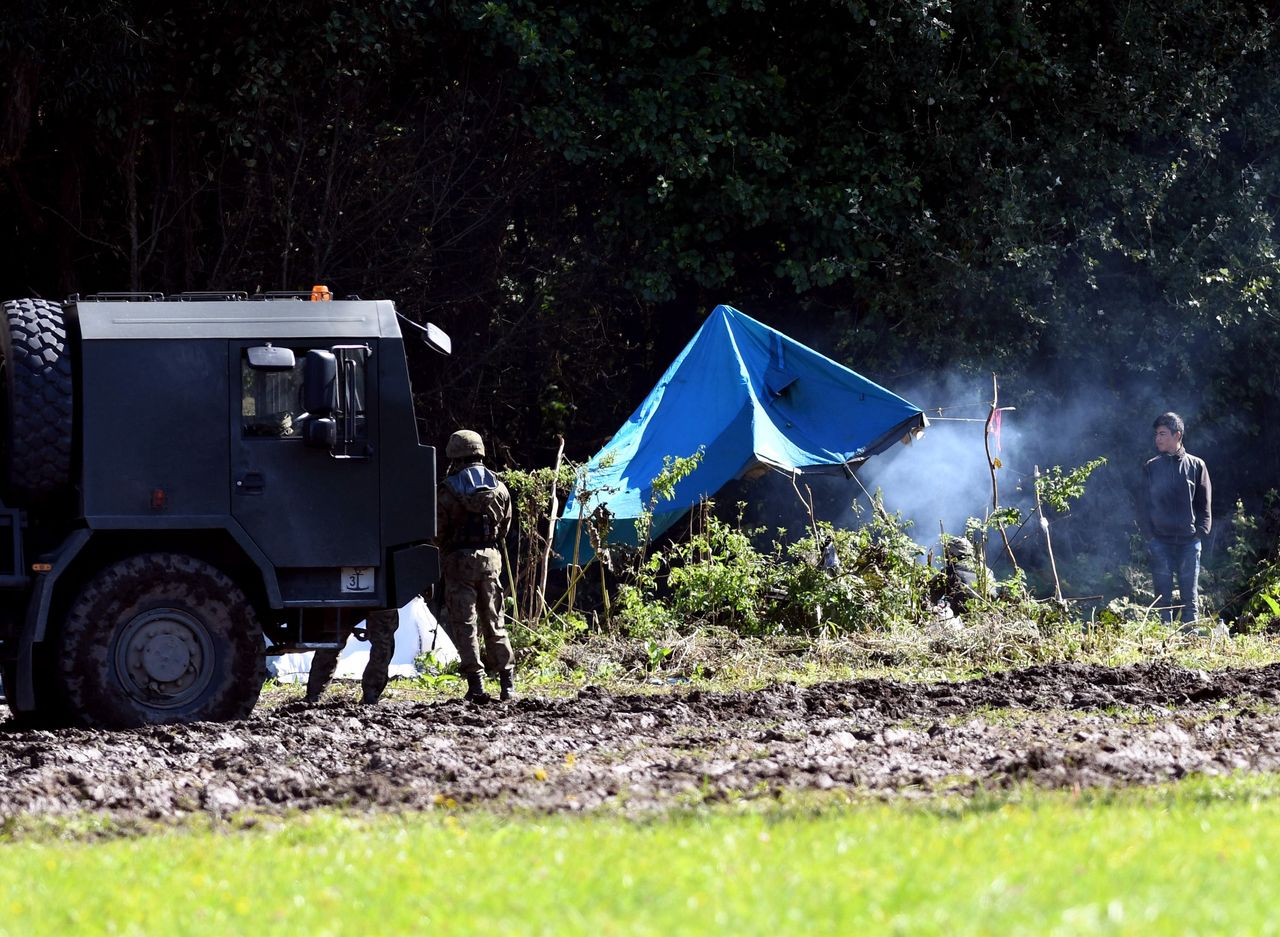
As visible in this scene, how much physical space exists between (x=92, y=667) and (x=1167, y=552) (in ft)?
33.7

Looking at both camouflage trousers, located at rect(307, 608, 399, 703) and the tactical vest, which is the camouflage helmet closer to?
the tactical vest

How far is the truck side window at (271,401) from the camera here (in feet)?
35.6

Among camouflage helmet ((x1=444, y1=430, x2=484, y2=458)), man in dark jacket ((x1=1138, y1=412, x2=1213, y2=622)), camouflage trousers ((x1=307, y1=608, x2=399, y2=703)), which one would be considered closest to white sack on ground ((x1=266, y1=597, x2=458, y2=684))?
camouflage trousers ((x1=307, y1=608, x2=399, y2=703))

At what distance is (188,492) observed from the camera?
1074 centimetres

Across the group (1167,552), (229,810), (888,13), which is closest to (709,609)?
(1167,552)

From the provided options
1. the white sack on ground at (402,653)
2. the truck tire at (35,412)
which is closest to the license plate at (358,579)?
the truck tire at (35,412)

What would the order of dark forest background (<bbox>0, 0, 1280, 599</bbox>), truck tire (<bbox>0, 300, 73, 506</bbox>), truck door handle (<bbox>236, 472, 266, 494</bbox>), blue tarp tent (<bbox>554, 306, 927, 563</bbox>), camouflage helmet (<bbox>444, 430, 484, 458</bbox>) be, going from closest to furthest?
truck tire (<bbox>0, 300, 73, 506</bbox>), truck door handle (<bbox>236, 472, 266, 494</bbox>), camouflage helmet (<bbox>444, 430, 484, 458</bbox>), blue tarp tent (<bbox>554, 306, 927, 563</bbox>), dark forest background (<bbox>0, 0, 1280, 599</bbox>)

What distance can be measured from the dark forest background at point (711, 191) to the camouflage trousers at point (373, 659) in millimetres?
7802

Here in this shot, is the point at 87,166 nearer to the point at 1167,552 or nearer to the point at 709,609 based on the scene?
the point at 709,609

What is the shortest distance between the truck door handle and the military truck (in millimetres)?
11

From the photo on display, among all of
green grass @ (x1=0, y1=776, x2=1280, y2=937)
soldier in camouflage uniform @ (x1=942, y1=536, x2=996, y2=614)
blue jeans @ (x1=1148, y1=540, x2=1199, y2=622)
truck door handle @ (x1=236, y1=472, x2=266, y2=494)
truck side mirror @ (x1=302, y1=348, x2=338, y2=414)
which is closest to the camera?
green grass @ (x1=0, y1=776, x2=1280, y2=937)

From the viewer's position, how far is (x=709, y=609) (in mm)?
14727

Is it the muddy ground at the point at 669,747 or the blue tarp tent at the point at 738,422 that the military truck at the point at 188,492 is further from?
the blue tarp tent at the point at 738,422

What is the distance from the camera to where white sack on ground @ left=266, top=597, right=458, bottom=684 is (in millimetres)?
14039
